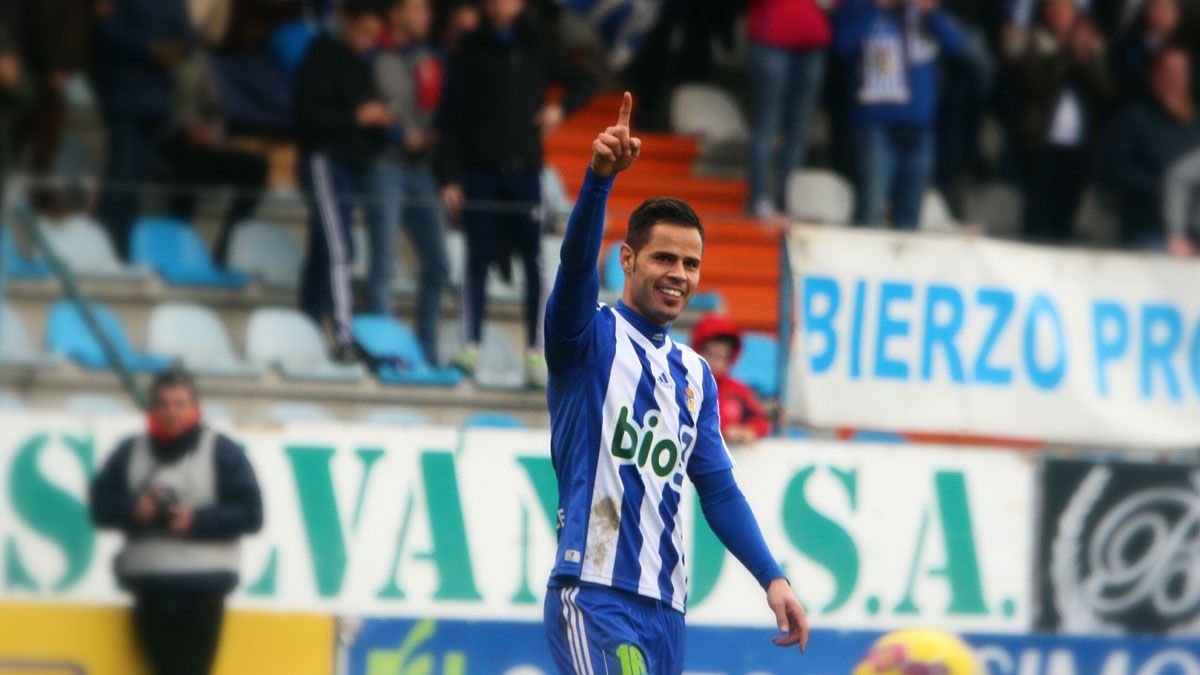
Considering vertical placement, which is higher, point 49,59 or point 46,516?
point 49,59

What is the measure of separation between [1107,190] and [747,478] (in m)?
4.58

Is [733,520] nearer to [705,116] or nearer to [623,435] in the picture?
[623,435]

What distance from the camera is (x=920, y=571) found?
9.75 metres

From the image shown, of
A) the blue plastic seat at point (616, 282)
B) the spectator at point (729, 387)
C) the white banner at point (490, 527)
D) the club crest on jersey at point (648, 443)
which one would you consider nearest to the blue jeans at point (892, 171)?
the blue plastic seat at point (616, 282)

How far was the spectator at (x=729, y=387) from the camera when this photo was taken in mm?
9438

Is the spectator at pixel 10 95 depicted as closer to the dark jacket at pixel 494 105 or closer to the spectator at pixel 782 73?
the dark jacket at pixel 494 105

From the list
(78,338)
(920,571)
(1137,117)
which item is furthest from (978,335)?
(78,338)

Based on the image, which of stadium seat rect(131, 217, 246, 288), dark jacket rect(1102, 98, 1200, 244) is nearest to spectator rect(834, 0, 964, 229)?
dark jacket rect(1102, 98, 1200, 244)

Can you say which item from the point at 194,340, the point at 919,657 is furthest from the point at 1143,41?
the point at 919,657

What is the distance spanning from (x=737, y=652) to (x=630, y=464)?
12.1 feet

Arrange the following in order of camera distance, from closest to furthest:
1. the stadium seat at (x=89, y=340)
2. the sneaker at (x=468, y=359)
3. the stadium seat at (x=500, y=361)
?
the stadium seat at (x=89, y=340), the sneaker at (x=468, y=359), the stadium seat at (x=500, y=361)

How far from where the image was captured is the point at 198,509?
873 cm

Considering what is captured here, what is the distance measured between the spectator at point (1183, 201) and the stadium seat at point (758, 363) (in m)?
2.65

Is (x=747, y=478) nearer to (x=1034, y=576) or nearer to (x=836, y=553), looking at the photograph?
(x=836, y=553)
